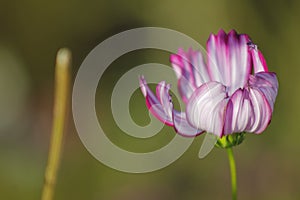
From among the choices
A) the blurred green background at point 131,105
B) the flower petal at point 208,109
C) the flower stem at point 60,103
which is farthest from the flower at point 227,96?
the blurred green background at point 131,105

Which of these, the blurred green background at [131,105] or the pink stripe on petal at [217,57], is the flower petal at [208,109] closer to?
the pink stripe on petal at [217,57]

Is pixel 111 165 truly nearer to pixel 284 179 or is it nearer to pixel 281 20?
pixel 284 179

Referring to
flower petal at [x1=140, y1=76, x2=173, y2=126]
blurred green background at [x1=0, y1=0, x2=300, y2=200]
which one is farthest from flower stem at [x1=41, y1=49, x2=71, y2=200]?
blurred green background at [x1=0, y1=0, x2=300, y2=200]

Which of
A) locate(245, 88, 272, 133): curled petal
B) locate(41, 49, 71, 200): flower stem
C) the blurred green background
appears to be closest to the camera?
locate(41, 49, 71, 200): flower stem

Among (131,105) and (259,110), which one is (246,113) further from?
(131,105)

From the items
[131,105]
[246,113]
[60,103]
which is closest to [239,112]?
[246,113]

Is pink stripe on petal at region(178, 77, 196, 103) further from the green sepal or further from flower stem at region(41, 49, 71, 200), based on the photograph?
flower stem at region(41, 49, 71, 200)

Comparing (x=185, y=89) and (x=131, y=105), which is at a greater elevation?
(x=131, y=105)
